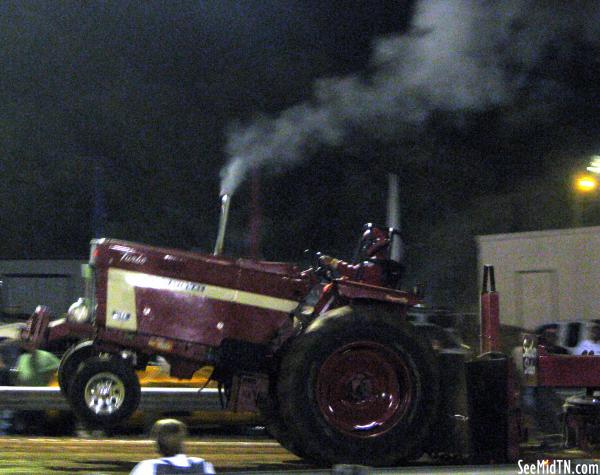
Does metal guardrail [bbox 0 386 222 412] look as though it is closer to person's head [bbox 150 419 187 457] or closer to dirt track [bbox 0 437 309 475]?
dirt track [bbox 0 437 309 475]

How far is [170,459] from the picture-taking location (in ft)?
15.0

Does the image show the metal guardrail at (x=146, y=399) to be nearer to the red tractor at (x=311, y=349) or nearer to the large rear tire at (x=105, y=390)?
the large rear tire at (x=105, y=390)

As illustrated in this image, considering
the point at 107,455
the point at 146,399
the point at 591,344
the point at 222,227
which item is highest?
the point at 222,227

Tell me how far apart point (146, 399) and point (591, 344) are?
746 cm

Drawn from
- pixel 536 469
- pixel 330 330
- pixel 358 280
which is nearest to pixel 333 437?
pixel 330 330

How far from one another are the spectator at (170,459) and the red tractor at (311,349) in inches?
124

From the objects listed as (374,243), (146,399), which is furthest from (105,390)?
(146,399)

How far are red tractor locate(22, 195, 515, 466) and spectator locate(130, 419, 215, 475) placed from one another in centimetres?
315

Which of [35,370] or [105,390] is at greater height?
[35,370]

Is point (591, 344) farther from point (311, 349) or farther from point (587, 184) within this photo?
point (587, 184)

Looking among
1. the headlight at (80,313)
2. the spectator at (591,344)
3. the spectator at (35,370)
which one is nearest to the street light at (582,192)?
the spectator at (591,344)

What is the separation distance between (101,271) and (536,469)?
4.39m

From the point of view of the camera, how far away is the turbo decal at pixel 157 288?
26.6 feet

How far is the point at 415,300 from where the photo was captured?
26.7 feet
